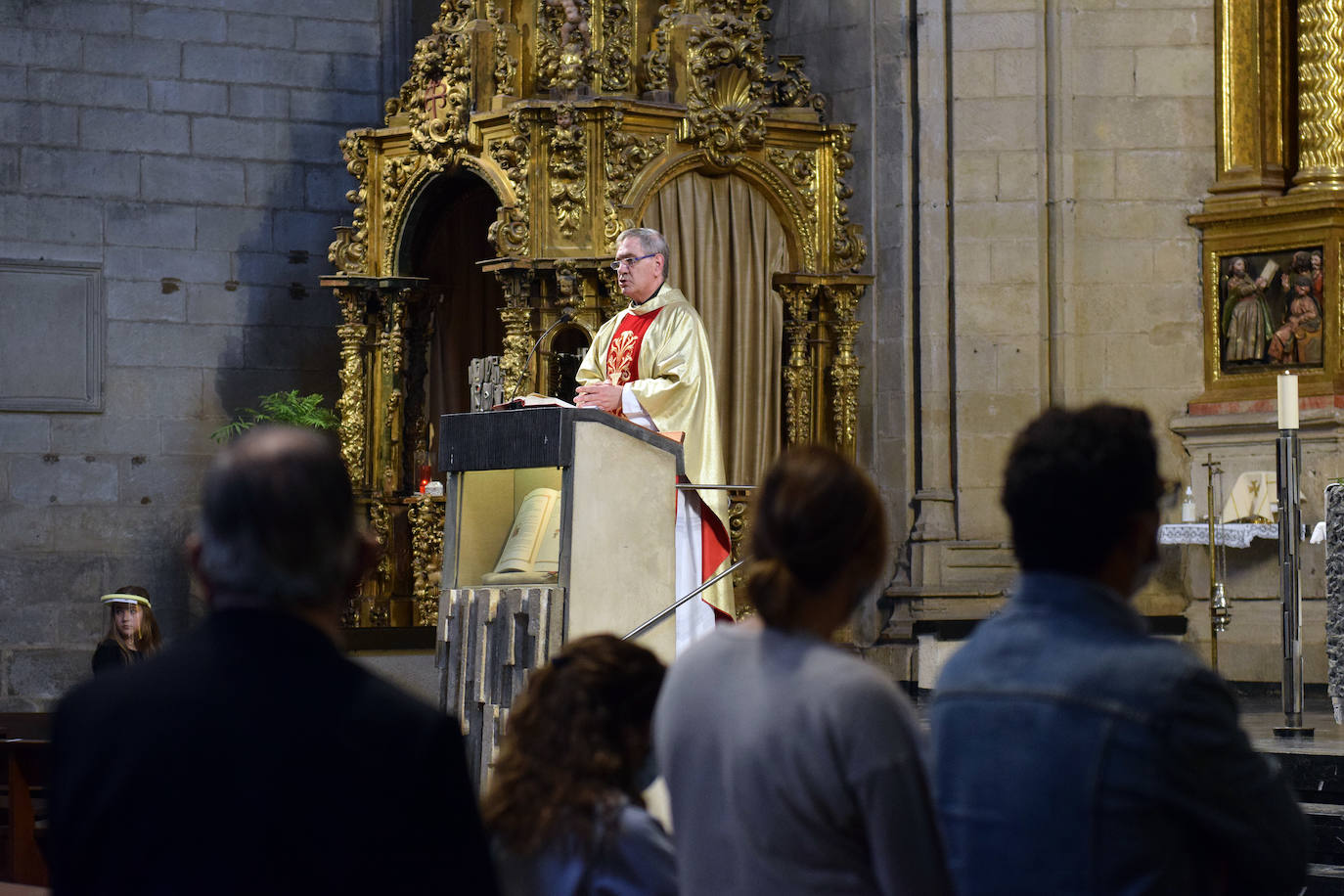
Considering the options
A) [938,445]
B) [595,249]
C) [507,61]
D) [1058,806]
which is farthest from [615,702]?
[938,445]

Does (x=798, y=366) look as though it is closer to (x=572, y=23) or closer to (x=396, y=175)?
(x=572, y=23)

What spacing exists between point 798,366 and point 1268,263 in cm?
278

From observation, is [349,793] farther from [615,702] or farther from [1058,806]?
[1058,806]

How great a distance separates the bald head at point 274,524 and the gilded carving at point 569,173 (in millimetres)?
6534

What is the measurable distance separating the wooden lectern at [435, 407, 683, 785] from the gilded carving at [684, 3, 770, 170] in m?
3.06

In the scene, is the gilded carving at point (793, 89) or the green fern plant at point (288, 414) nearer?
the gilded carving at point (793, 89)

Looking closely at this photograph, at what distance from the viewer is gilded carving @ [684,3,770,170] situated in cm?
840

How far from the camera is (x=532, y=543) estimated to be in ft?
18.8

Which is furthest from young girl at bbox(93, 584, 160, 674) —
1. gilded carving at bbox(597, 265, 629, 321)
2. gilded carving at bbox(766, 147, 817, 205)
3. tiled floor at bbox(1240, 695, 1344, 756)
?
tiled floor at bbox(1240, 695, 1344, 756)

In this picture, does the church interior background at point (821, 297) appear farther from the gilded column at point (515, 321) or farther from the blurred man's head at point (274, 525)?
the blurred man's head at point (274, 525)

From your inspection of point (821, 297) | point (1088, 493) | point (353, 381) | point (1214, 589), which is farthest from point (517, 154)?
point (1088, 493)

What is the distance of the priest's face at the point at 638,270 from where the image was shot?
6523 mm

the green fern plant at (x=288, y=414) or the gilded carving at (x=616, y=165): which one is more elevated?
the gilded carving at (x=616, y=165)

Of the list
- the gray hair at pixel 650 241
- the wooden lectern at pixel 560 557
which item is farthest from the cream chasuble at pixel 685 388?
the wooden lectern at pixel 560 557
